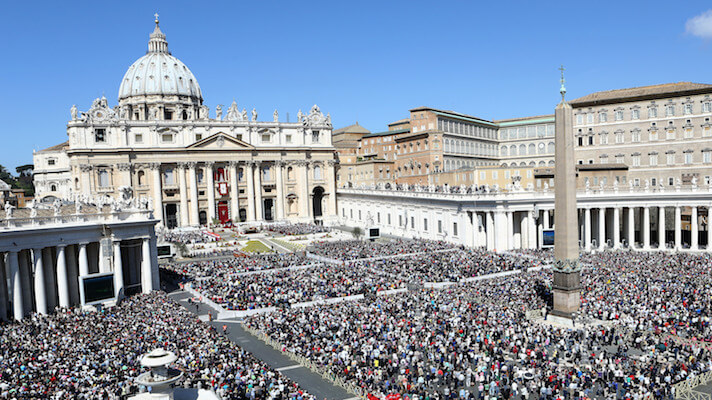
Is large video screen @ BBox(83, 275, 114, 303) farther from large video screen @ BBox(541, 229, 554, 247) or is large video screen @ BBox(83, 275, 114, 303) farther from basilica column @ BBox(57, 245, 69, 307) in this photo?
large video screen @ BBox(541, 229, 554, 247)

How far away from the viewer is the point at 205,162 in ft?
280

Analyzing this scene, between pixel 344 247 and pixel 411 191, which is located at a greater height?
pixel 411 191

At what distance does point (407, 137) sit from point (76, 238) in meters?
55.9

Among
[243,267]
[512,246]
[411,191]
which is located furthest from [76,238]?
[411,191]

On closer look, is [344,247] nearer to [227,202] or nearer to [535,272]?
[535,272]

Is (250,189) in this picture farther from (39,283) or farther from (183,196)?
(39,283)

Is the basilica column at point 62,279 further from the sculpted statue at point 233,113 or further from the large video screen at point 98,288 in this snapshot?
the sculpted statue at point 233,113

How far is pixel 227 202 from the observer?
88.2 metres

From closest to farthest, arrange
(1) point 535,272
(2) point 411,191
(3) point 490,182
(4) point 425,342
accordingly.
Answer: (4) point 425,342 → (1) point 535,272 → (3) point 490,182 → (2) point 411,191

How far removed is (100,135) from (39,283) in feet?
168

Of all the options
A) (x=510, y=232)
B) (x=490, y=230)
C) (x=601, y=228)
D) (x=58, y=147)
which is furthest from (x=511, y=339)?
(x=58, y=147)

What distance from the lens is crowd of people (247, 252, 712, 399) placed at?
20469 mm

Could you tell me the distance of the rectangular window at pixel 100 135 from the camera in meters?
79.2

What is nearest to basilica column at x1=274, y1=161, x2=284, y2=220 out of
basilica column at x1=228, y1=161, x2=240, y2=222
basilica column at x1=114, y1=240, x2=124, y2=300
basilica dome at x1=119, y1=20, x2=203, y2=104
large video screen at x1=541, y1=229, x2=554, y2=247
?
basilica column at x1=228, y1=161, x2=240, y2=222
